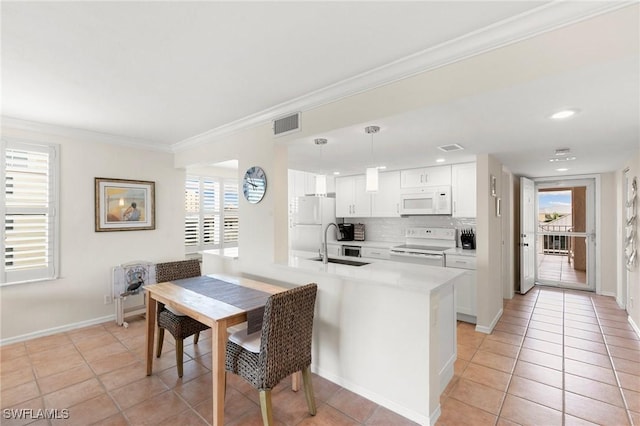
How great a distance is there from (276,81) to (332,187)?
3849 millimetres

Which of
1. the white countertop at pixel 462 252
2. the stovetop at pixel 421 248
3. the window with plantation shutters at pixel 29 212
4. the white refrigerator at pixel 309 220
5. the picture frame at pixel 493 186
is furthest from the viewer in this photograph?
the white refrigerator at pixel 309 220

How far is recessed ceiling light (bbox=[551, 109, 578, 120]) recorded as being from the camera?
2178mm

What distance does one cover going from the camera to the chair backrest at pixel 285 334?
1.84m

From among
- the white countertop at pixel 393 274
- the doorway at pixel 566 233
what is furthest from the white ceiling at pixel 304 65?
the doorway at pixel 566 233

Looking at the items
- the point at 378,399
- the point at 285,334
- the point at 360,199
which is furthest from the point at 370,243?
the point at 285,334

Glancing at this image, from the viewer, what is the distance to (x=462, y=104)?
78.8 inches

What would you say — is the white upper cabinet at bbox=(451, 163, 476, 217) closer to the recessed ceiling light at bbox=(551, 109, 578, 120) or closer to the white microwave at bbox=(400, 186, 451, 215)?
the white microwave at bbox=(400, 186, 451, 215)

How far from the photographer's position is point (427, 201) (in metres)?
4.73

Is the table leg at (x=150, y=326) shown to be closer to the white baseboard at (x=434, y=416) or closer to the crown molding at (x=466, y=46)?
the crown molding at (x=466, y=46)

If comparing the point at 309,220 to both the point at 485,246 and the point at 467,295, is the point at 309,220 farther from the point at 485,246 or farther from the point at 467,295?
the point at 485,246

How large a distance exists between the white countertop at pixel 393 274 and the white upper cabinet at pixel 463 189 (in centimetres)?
211

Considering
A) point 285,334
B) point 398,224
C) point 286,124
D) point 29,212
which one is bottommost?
point 285,334

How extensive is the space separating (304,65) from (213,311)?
1.84 meters

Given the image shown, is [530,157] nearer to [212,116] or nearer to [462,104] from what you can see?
[462,104]
